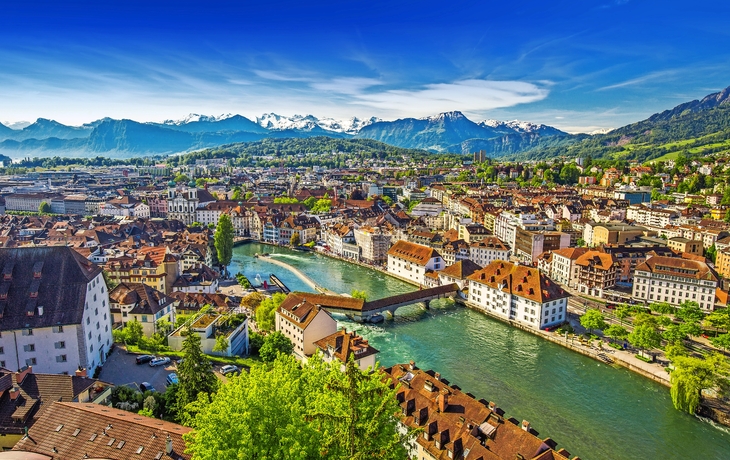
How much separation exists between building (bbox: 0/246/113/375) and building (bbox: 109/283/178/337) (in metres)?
5.58

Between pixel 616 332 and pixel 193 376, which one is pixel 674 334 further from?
pixel 193 376

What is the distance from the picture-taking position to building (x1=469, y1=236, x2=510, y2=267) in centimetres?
4803

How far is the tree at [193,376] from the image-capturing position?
16.4 m

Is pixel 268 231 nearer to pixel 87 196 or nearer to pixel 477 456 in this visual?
pixel 87 196

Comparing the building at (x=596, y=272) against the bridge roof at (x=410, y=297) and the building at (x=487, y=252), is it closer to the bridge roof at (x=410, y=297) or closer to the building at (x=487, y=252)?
the building at (x=487, y=252)

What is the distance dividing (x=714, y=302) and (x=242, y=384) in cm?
3650

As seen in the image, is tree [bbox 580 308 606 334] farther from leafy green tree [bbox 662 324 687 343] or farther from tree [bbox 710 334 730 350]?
tree [bbox 710 334 730 350]

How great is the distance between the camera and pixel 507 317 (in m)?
34.9

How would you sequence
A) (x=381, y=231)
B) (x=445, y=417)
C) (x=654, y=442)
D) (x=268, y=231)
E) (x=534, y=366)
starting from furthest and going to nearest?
A: (x=268, y=231)
(x=381, y=231)
(x=534, y=366)
(x=654, y=442)
(x=445, y=417)

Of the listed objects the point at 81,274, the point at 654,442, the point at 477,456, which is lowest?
the point at 654,442

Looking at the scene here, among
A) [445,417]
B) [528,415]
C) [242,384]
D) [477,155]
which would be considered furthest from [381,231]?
[477,155]

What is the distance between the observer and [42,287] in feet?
68.0

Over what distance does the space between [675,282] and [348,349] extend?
88.6 feet

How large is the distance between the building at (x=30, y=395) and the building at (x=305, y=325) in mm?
11316
